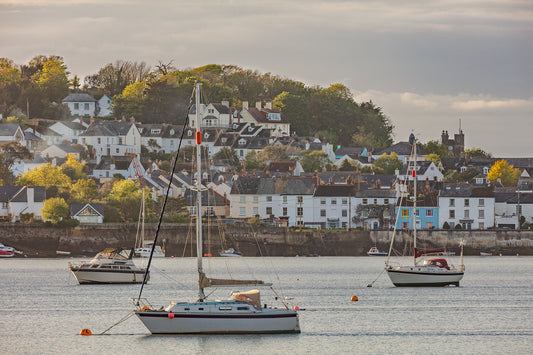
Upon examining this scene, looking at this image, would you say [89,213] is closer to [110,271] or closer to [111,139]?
[111,139]

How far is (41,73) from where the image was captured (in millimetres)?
184875

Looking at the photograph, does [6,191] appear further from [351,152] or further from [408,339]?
[408,339]

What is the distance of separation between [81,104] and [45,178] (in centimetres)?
5347

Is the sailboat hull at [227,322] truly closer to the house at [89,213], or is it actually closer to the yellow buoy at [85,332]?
the yellow buoy at [85,332]

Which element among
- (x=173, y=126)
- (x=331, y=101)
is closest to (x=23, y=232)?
(x=173, y=126)

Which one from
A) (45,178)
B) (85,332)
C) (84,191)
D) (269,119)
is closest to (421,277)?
(85,332)

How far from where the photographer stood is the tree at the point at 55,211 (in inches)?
4186

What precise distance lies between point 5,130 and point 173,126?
76.9 feet

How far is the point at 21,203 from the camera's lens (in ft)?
362

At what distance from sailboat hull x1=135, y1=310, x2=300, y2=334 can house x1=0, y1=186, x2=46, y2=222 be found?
7145 centimetres

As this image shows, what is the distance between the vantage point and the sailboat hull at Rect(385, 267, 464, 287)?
63.9 meters

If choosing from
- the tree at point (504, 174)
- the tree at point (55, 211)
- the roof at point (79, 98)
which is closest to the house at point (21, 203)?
the tree at point (55, 211)

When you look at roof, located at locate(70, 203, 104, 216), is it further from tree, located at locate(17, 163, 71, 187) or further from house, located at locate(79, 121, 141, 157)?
house, located at locate(79, 121, 141, 157)

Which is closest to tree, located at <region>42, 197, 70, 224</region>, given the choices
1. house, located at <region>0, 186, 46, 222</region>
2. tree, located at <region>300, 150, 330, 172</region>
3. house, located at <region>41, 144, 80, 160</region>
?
house, located at <region>0, 186, 46, 222</region>
